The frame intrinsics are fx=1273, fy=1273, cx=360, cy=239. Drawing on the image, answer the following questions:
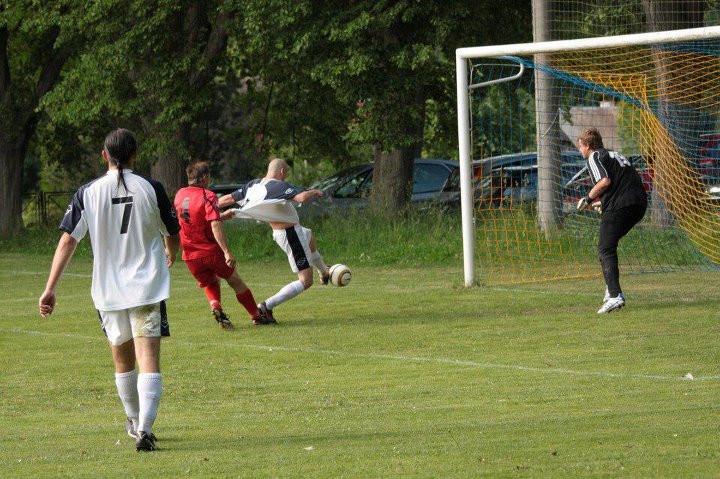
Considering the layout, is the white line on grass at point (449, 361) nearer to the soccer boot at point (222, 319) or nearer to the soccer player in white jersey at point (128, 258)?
the soccer boot at point (222, 319)

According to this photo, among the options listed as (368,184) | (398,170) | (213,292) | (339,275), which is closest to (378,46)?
(398,170)

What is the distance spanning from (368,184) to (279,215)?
16.0 meters

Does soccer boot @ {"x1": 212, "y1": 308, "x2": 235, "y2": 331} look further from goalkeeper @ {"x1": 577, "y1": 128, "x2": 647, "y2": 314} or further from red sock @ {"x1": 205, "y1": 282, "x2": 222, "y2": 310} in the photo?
goalkeeper @ {"x1": 577, "y1": 128, "x2": 647, "y2": 314}

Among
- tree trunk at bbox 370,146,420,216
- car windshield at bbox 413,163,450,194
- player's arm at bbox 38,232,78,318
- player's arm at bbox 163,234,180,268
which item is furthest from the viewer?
car windshield at bbox 413,163,450,194

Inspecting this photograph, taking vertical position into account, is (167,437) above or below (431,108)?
below

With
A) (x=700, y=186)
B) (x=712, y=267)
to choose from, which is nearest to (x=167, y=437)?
(x=712, y=267)

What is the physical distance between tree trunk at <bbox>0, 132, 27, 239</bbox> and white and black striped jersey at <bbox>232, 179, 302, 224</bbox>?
18.6 metres

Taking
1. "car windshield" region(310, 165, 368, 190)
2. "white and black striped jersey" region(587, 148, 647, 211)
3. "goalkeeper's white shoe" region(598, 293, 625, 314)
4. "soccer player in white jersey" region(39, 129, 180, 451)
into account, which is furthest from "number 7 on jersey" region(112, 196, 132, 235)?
"car windshield" region(310, 165, 368, 190)

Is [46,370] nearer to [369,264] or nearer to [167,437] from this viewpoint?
[167,437]

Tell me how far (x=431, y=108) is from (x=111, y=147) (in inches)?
900

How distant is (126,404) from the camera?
7.36 metres

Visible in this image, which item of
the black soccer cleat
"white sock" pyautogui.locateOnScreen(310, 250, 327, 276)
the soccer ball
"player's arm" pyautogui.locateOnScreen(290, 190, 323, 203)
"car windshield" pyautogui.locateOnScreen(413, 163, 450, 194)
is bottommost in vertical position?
the black soccer cleat

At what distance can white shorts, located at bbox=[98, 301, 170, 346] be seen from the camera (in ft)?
23.4

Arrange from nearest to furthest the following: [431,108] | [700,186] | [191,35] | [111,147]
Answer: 1. [111,147]
2. [700,186]
3. [191,35]
4. [431,108]
